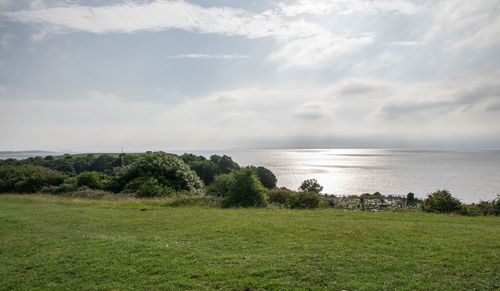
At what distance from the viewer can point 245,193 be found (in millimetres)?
27219

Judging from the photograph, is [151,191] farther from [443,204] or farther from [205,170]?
[205,170]

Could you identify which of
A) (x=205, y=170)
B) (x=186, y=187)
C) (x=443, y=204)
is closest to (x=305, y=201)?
(x=443, y=204)

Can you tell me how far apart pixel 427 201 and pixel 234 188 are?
13.6 metres

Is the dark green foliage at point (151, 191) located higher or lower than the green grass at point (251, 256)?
lower

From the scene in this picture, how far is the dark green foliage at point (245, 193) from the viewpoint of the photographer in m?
26.7

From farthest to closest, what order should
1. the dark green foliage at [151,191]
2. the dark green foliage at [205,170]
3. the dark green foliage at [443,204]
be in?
the dark green foliage at [205,170]
the dark green foliage at [151,191]
the dark green foliage at [443,204]

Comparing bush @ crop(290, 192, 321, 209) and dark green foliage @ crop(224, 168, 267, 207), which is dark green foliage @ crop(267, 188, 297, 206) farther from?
dark green foliage @ crop(224, 168, 267, 207)

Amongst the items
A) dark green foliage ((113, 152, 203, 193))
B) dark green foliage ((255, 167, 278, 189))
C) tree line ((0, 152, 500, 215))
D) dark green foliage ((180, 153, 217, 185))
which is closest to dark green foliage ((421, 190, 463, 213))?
tree line ((0, 152, 500, 215))

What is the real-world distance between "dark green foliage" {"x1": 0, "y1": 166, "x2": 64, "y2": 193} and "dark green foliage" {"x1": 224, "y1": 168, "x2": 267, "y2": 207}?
32440 mm

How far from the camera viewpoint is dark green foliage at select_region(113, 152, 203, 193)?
41875mm

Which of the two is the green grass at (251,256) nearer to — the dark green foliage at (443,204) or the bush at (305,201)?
the dark green foliage at (443,204)

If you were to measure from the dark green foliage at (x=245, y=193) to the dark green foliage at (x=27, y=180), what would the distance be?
32.4m

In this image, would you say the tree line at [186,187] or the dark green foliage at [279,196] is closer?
the tree line at [186,187]

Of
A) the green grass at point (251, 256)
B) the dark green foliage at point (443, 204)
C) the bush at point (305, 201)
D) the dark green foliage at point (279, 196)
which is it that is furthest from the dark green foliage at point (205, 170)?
the green grass at point (251, 256)
